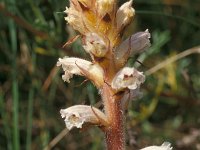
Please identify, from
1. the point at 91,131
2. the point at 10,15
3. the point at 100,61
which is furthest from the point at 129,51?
→ the point at 91,131

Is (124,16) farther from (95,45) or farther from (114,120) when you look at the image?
(114,120)

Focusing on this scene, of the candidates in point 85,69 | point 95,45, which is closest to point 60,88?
point 85,69

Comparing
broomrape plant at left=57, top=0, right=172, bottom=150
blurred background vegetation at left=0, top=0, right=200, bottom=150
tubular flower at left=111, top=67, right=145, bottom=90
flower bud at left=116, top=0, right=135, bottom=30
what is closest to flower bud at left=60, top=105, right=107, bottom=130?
broomrape plant at left=57, top=0, right=172, bottom=150

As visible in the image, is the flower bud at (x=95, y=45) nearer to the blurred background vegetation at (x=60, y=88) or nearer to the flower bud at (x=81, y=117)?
the flower bud at (x=81, y=117)

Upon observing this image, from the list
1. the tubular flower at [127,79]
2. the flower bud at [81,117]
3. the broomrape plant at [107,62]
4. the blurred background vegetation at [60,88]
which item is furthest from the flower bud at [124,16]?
the blurred background vegetation at [60,88]

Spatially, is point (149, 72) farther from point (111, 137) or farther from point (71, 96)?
point (111, 137)
